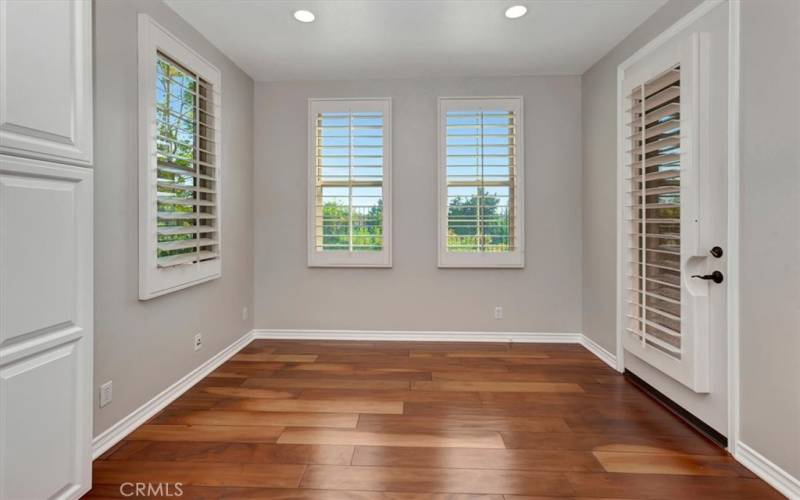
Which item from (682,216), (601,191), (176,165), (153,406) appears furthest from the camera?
(601,191)

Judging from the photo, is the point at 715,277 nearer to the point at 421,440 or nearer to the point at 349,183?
the point at 421,440

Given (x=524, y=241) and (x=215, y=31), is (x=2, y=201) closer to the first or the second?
(x=215, y=31)

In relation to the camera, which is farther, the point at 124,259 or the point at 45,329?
the point at 124,259

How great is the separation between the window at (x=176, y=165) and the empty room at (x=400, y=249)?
0.08 feet

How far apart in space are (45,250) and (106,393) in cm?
97

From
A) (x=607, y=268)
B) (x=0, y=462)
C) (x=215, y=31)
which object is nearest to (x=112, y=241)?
(x=0, y=462)

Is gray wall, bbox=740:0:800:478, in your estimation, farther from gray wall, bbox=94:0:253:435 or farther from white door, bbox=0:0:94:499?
gray wall, bbox=94:0:253:435

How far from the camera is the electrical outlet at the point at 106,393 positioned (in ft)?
6.88

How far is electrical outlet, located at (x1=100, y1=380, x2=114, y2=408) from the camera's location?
6.88 ft

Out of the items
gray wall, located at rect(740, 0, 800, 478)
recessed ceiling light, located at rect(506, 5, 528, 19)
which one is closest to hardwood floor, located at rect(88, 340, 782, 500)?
gray wall, located at rect(740, 0, 800, 478)

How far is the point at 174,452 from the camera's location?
2.09 m

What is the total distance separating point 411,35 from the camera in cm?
311

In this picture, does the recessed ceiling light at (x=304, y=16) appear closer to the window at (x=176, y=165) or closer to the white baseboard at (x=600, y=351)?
the window at (x=176, y=165)

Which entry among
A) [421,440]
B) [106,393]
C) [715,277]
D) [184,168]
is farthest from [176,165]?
[715,277]
